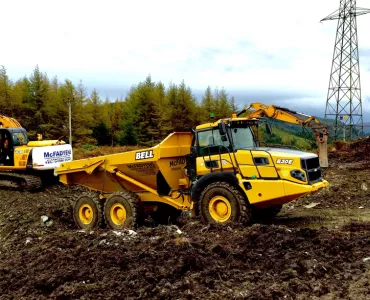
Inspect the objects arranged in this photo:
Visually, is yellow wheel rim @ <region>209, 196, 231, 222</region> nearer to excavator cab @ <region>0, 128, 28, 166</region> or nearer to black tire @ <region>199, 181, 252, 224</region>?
black tire @ <region>199, 181, 252, 224</region>

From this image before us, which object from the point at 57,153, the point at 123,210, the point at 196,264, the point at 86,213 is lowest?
the point at 196,264

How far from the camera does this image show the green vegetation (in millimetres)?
41750

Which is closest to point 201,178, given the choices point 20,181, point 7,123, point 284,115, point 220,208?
point 220,208

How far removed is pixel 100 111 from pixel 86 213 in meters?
40.1

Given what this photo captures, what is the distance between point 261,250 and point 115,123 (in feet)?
155

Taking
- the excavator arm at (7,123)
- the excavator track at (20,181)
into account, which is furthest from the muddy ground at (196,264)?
the excavator arm at (7,123)

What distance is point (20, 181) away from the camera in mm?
15227

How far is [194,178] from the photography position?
382 inches

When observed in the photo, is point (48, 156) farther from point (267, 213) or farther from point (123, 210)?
point (267, 213)

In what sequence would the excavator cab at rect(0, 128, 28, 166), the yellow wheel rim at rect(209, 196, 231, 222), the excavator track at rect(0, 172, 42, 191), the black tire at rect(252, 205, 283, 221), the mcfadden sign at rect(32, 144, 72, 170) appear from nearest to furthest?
the yellow wheel rim at rect(209, 196, 231, 222) < the black tire at rect(252, 205, 283, 221) < the excavator track at rect(0, 172, 42, 191) < the mcfadden sign at rect(32, 144, 72, 170) < the excavator cab at rect(0, 128, 28, 166)

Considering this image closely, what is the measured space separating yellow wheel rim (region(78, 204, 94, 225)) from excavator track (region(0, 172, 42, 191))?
14.9ft

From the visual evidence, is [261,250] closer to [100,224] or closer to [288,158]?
[288,158]

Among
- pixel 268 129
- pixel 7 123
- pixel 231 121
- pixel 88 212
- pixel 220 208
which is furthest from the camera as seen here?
pixel 7 123

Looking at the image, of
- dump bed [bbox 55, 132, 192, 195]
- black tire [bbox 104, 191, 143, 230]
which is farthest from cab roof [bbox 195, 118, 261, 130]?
black tire [bbox 104, 191, 143, 230]
